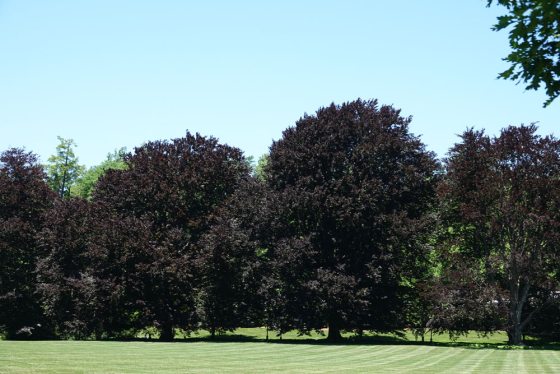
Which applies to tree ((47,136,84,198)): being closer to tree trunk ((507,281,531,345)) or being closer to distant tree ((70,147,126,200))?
distant tree ((70,147,126,200))

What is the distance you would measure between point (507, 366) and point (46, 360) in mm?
15859

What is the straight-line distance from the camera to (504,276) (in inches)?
1419

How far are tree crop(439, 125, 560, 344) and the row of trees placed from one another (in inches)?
4.4

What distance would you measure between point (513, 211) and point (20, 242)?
121 feet

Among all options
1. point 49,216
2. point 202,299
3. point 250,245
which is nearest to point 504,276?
point 250,245

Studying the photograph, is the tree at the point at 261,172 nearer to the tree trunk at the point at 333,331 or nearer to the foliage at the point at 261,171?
the foliage at the point at 261,171

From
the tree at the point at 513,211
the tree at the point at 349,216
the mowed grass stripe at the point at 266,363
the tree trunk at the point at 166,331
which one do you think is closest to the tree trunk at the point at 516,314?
the tree at the point at 513,211

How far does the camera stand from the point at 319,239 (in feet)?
123

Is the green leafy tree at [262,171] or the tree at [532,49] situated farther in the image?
the green leafy tree at [262,171]

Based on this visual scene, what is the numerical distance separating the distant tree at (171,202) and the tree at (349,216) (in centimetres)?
571

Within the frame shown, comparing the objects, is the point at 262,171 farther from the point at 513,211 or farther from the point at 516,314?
the point at 516,314

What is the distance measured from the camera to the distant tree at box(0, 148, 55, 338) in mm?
43844

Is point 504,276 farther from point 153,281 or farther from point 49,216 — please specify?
point 49,216

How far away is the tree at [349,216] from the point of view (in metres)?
35.3
